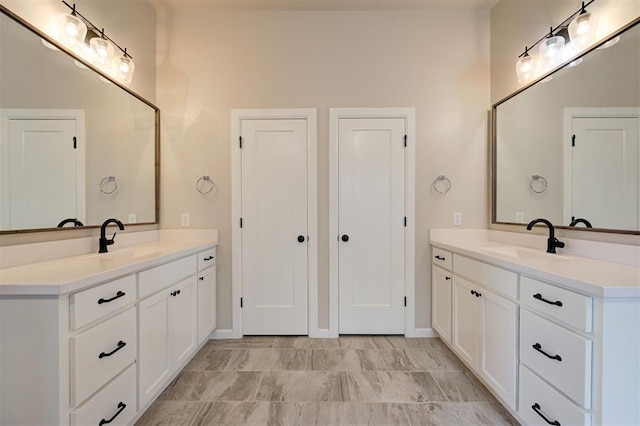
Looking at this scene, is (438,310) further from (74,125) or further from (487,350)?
(74,125)

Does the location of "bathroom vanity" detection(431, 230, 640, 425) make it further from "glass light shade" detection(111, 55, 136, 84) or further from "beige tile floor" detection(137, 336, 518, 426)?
"glass light shade" detection(111, 55, 136, 84)

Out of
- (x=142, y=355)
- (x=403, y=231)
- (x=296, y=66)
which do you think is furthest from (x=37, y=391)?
(x=296, y=66)

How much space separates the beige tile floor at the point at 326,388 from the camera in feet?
5.19

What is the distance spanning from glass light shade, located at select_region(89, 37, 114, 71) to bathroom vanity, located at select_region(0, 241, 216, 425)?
139cm

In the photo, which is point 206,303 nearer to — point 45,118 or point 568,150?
point 45,118

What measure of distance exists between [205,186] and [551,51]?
2.97 meters

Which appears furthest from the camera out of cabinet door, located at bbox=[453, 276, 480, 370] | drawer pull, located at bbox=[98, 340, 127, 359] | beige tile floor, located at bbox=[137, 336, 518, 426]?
cabinet door, located at bbox=[453, 276, 480, 370]

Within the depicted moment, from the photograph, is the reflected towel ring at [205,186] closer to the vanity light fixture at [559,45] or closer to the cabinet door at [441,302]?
the cabinet door at [441,302]

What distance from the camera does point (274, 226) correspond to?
254 cm

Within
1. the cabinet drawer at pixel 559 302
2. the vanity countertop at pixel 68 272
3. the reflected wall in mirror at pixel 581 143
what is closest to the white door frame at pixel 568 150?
the reflected wall in mirror at pixel 581 143

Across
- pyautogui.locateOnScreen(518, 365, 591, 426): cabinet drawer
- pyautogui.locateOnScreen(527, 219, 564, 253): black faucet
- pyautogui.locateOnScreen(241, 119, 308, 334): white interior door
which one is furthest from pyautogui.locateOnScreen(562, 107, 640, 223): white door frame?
pyautogui.locateOnScreen(241, 119, 308, 334): white interior door

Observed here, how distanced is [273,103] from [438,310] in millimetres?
2469

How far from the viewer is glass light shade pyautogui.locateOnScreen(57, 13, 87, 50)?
1.61 meters

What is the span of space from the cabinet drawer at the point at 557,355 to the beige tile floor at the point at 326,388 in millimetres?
556
